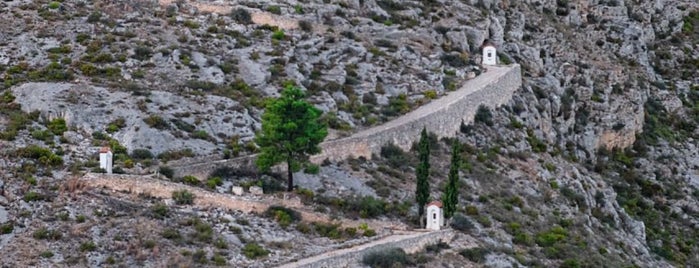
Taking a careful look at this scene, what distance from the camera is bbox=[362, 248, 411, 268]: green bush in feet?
221

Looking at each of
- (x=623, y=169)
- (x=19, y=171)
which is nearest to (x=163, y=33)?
(x=19, y=171)

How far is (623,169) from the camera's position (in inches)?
3871

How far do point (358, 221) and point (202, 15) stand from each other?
24.1 m

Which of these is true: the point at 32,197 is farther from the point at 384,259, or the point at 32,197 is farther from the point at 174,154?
the point at 384,259

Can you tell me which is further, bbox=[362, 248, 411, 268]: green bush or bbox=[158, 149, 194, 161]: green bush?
bbox=[158, 149, 194, 161]: green bush

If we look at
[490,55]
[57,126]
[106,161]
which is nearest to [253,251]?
[106,161]

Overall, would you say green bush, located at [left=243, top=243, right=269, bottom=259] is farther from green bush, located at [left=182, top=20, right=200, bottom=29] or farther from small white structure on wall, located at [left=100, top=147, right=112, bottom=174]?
green bush, located at [left=182, top=20, right=200, bottom=29]

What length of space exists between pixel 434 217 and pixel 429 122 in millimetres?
11997

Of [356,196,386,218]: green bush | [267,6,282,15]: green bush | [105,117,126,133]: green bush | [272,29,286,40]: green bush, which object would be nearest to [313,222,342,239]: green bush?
[356,196,386,218]: green bush

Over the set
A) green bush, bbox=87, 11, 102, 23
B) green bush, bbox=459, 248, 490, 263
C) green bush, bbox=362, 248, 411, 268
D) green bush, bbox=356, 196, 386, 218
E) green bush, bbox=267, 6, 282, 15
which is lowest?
green bush, bbox=459, 248, 490, 263

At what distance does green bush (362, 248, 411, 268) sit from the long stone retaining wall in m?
9.54

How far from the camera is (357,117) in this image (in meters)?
83.9

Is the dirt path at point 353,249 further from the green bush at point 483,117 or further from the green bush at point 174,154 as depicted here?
the green bush at point 483,117

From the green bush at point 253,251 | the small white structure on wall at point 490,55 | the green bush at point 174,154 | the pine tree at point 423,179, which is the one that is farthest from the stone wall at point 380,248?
the small white structure on wall at point 490,55
